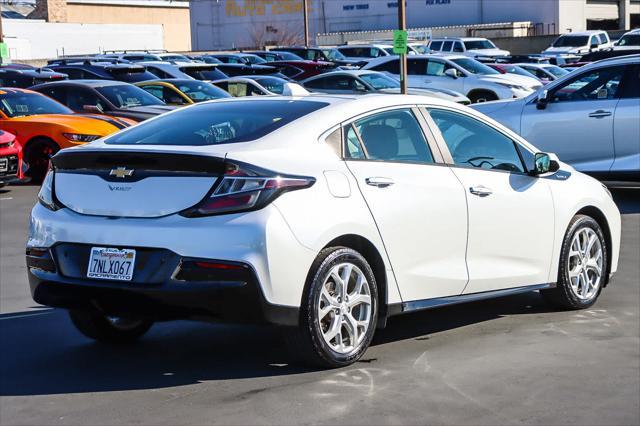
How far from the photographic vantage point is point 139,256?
5.66m

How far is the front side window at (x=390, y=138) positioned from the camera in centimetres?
639

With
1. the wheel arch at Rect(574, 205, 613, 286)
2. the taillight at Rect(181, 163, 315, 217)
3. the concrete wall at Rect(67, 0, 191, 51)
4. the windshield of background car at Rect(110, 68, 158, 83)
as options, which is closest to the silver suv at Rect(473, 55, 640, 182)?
the wheel arch at Rect(574, 205, 613, 286)

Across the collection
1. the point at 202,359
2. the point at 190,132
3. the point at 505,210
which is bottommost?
the point at 202,359

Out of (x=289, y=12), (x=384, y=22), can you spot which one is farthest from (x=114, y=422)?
(x=289, y=12)

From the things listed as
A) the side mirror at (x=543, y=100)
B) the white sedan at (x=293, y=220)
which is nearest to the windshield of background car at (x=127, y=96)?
the side mirror at (x=543, y=100)

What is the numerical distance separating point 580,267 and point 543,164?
819 millimetres

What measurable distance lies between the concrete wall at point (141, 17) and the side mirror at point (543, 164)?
75849 millimetres

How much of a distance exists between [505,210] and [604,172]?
A: 6.74m

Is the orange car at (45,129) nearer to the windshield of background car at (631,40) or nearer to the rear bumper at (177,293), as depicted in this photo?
the rear bumper at (177,293)

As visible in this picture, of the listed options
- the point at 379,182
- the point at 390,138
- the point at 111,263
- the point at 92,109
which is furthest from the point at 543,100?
the point at 111,263

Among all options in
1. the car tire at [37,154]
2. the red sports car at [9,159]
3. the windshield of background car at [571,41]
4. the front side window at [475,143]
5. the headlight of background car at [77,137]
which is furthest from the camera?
the windshield of background car at [571,41]

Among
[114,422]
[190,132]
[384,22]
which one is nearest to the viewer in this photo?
[114,422]

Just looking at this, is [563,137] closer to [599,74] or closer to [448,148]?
[599,74]

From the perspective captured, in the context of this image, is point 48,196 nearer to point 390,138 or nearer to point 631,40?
point 390,138
